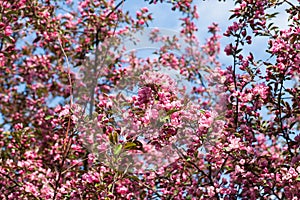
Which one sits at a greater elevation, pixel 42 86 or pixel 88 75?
pixel 42 86

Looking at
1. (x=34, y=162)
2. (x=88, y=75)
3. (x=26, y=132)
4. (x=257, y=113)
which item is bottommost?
(x=257, y=113)

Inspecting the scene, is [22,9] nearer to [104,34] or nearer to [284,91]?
[104,34]

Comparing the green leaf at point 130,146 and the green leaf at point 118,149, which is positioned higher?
the green leaf at point 118,149

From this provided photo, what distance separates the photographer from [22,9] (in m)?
5.15

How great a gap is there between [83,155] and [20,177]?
0.65 m

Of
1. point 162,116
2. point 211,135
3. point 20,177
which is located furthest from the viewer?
point 20,177

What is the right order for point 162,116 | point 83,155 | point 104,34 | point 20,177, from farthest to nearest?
point 104,34 → point 83,155 → point 20,177 → point 162,116

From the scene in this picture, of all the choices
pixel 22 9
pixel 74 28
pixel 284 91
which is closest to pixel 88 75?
pixel 22 9

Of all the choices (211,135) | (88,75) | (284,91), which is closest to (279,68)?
(284,91)

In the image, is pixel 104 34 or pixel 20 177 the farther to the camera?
pixel 104 34

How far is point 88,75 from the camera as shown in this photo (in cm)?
473

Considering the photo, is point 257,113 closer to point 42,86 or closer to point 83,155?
point 83,155

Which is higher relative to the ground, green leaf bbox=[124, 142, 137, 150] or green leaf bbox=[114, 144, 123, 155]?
green leaf bbox=[114, 144, 123, 155]

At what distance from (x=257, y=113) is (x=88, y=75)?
188 cm
